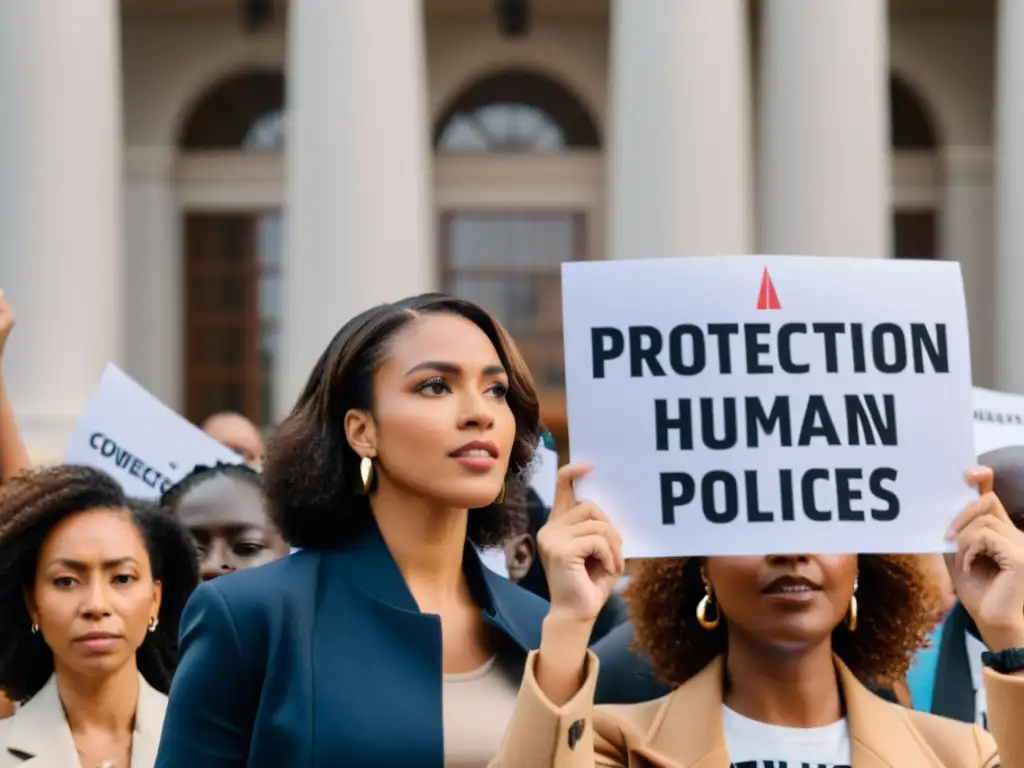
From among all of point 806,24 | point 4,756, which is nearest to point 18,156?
point 806,24

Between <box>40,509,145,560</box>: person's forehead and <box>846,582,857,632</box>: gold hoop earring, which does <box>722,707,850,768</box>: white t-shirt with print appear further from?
<box>40,509,145,560</box>: person's forehead

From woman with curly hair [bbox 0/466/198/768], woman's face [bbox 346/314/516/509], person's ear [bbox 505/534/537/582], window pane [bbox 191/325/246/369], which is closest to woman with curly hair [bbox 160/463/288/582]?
person's ear [bbox 505/534/537/582]

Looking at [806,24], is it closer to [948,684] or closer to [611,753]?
[948,684]

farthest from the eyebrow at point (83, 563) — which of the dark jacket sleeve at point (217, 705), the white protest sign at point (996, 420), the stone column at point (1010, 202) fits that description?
the stone column at point (1010, 202)

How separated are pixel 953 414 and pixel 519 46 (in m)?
30.4

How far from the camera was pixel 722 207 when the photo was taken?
997 inches

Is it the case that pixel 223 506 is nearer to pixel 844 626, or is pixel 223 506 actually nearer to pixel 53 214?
pixel 844 626

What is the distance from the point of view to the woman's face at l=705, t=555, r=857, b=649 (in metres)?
4.50

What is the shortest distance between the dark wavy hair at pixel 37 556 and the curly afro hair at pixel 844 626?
1773mm

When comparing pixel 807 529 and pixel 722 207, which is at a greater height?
pixel 722 207

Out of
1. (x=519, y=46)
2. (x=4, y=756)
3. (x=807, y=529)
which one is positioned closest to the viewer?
(x=807, y=529)

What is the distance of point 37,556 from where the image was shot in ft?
18.7

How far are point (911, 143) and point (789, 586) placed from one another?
30960 mm

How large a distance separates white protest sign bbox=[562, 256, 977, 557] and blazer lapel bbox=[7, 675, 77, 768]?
2117mm
